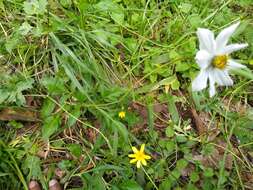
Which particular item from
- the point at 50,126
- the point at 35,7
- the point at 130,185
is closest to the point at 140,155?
the point at 130,185

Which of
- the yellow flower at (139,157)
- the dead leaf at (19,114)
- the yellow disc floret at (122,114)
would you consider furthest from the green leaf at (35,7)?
the yellow flower at (139,157)

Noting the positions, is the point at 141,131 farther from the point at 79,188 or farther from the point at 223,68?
the point at 223,68

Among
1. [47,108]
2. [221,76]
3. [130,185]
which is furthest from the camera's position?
[47,108]

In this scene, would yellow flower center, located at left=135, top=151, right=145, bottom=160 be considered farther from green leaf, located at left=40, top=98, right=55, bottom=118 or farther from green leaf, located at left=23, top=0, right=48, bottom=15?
green leaf, located at left=23, top=0, right=48, bottom=15

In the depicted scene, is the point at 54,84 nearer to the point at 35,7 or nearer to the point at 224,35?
the point at 35,7

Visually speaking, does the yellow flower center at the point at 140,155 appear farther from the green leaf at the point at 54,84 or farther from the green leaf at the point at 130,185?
the green leaf at the point at 54,84
